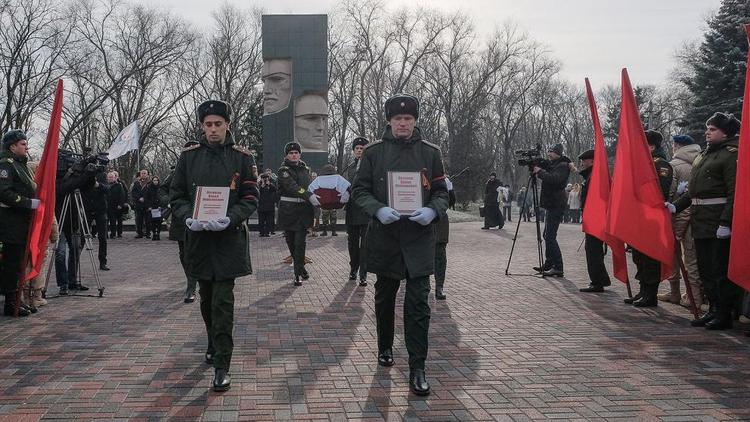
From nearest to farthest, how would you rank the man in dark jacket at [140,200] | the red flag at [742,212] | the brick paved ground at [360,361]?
the brick paved ground at [360,361] < the red flag at [742,212] < the man in dark jacket at [140,200]

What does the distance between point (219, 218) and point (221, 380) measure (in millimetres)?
1147

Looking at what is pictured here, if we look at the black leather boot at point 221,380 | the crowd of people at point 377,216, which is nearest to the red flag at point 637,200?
the crowd of people at point 377,216

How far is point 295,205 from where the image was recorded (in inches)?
392

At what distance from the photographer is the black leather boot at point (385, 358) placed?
5215mm

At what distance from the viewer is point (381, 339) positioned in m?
5.25

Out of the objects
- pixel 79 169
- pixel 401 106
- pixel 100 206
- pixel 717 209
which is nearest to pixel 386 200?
pixel 401 106

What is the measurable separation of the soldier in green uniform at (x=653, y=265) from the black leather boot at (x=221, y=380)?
531 centimetres

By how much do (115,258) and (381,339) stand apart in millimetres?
10294

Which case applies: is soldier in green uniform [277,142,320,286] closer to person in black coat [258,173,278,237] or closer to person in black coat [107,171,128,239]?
person in black coat [107,171,128,239]

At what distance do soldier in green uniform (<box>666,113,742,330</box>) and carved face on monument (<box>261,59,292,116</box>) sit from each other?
19.9 meters

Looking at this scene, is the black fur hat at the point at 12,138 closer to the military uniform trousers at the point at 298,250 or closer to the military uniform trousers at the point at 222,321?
the military uniform trousers at the point at 222,321

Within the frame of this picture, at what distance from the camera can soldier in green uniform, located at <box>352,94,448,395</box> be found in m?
4.67

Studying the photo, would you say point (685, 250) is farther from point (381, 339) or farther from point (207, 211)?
point (207, 211)

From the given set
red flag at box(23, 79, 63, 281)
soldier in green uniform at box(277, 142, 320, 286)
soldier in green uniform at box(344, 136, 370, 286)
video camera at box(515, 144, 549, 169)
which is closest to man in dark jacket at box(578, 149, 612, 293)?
video camera at box(515, 144, 549, 169)
